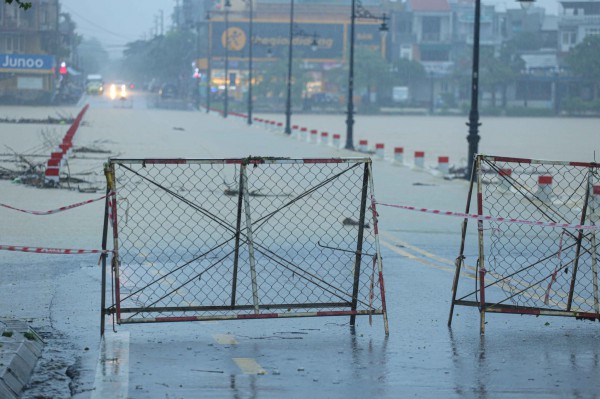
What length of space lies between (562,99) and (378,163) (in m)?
93.0

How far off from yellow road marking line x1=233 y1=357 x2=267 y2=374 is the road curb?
55.9 inches

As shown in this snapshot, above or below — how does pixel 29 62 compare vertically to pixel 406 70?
below

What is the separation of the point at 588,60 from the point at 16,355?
116479 mm

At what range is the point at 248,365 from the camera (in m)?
8.91

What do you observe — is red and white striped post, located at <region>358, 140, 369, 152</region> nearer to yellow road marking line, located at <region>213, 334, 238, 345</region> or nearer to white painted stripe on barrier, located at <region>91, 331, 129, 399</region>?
yellow road marking line, located at <region>213, 334, 238, 345</region>

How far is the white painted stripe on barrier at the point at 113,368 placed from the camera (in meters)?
8.02

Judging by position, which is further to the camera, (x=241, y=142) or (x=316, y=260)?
(x=241, y=142)

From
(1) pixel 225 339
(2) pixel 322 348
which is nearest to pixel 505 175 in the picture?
(2) pixel 322 348

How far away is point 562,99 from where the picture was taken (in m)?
127

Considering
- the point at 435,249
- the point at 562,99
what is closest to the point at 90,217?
the point at 435,249

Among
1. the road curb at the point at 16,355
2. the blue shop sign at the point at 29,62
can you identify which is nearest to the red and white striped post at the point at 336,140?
the road curb at the point at 16,355

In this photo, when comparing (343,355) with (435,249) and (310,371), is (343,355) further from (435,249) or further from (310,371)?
(435,249)

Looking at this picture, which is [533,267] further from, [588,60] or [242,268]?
[588,60]

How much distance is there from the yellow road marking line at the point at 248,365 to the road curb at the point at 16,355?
1.42 meters
